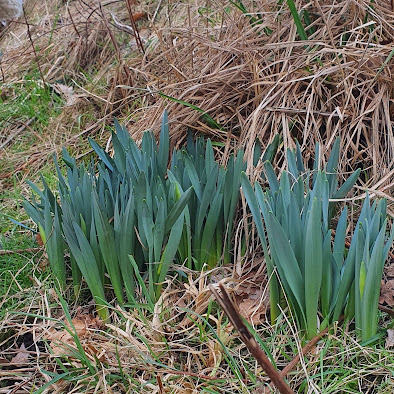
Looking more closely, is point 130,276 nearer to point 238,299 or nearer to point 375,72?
point 238,299

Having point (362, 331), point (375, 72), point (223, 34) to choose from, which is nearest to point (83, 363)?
point (362, 331)

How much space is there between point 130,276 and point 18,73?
2.90 metres

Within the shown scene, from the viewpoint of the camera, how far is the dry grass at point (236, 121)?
58.9 inches

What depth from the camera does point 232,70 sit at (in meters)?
2.40

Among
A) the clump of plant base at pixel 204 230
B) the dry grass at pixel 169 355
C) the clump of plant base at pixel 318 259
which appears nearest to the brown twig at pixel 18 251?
the clump of plant base at pixel 204 230

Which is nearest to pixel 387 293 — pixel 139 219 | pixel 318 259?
pixel 318 259

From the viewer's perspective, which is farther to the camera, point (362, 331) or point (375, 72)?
point (375, 72)

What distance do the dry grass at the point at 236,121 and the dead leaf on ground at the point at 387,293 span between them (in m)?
0.21

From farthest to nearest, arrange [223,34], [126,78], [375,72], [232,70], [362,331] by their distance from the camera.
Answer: [126,78]
[223,34]
[232,70]
[375,72]
[362,331]

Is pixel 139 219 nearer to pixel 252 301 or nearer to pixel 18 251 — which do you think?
pixel 252 301

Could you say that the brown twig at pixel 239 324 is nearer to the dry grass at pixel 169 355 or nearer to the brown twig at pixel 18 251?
the dry grass at pixel 169 355

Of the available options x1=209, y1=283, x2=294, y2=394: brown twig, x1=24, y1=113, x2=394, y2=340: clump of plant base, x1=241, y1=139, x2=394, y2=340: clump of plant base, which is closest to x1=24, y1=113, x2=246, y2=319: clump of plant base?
x1=24, y1=113, x2=394, y2=340: clump of plant base

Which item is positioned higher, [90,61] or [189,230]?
[90,61]

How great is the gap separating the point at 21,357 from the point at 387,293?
1.18 meters
